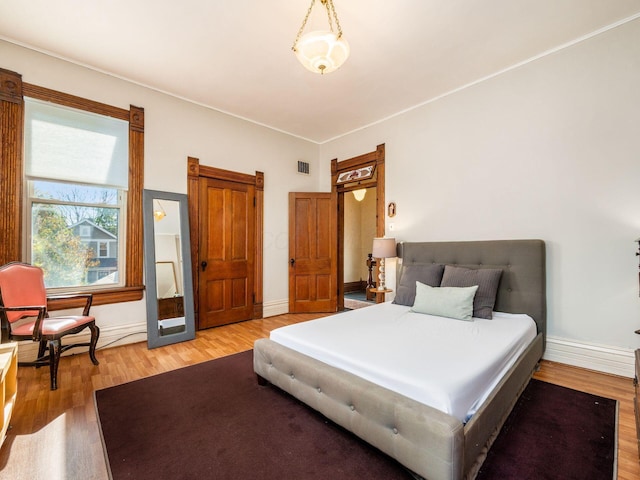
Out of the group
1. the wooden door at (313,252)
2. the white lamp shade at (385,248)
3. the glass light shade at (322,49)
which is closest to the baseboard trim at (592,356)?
the white lamp shade at (385,248)

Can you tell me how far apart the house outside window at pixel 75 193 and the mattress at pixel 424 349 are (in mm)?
2384

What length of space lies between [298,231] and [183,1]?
129 inches

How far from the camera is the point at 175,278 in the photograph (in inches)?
145

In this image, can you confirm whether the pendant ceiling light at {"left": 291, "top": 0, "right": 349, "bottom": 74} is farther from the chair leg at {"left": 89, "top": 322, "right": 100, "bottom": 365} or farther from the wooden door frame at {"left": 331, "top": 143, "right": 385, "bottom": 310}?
the chair leg at {"left": 89, "top": 322, "right": 100, "bottom": 365}

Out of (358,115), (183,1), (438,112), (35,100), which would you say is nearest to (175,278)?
(35,100)

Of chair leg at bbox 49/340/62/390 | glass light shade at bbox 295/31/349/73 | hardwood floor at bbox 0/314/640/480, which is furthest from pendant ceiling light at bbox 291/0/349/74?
chair leg at bbox 49/340/62/390

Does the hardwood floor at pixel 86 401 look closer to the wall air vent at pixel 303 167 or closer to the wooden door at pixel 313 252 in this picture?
the wooden door at pixel 313 252

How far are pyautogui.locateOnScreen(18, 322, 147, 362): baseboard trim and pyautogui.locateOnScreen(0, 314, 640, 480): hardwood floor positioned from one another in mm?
91

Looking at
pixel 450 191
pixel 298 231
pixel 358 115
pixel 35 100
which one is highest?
pixel 358 115

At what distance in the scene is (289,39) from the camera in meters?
2.74

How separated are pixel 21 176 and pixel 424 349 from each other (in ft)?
12.8

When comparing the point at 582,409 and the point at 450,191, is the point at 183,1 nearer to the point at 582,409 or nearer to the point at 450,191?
the point at 450,191

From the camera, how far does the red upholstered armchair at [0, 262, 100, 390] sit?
2.38 meters

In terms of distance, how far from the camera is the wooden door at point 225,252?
4094 millimetres
